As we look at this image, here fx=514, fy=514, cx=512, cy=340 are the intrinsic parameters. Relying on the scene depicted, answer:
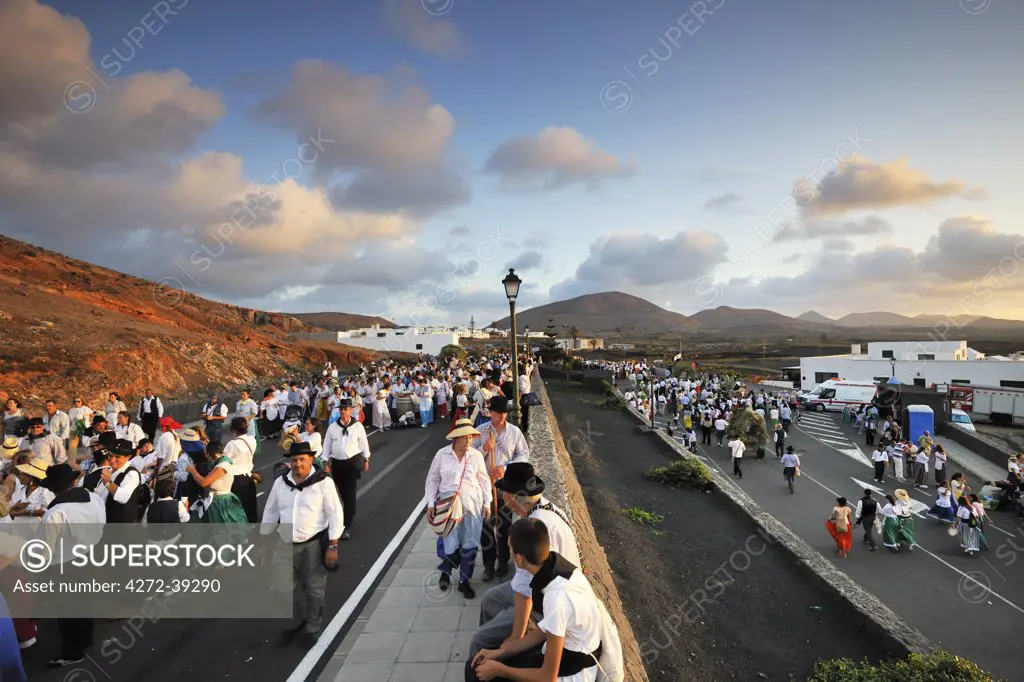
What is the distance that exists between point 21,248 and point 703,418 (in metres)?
57.3

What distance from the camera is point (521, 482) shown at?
3848 mm

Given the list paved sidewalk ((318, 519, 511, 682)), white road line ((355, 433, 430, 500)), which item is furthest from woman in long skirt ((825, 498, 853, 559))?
white road line ((355, 433, 430, 500))

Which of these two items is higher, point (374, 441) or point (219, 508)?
point (219, 508)

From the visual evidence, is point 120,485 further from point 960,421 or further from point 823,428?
point 960,421

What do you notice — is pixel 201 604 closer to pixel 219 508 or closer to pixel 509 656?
pixel 219 508

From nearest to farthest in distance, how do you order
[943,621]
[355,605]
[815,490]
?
[355,605] < [943,621] < [815,490]

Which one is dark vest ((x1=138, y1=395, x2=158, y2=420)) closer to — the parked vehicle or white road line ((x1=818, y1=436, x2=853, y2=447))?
white road line ((x1=818, y1=436, x2=853, y2=447))

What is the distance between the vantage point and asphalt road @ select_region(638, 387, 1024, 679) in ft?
29.7

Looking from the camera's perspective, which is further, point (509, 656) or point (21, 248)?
point (21, 248)

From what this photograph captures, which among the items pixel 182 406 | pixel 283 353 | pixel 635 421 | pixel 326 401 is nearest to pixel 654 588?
pixel 326 401

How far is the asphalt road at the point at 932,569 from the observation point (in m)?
9.05

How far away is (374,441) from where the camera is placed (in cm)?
1472

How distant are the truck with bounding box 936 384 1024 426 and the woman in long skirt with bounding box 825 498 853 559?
25.8 meters

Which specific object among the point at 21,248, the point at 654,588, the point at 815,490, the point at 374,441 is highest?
the point at 21,248
